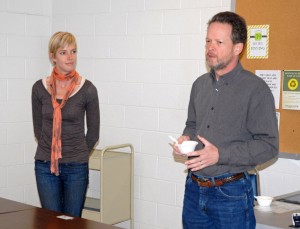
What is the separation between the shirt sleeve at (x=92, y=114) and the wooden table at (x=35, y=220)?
1.02 m

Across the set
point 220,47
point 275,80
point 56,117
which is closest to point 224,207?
point 220,47

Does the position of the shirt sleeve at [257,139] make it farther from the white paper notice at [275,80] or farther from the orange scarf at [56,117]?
the orange scarf at [56,117]

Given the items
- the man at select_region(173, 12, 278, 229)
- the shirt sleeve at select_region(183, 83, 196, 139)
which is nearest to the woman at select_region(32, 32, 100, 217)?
the shirt sleeve at select_region(183, 83, 196, 139)

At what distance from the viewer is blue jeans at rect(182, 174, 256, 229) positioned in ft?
9.10

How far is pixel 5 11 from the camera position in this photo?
503 cm

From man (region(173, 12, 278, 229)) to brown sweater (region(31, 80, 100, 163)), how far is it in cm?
115

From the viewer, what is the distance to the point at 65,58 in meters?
3.95

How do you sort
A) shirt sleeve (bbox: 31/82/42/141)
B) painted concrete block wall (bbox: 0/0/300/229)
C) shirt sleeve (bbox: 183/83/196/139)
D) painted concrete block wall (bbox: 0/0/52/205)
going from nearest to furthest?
shirt sleeve (bbox: 183/83/196/139) → shirt sleeve (bbox: 31/82/42/141) → painted concrete block wall (bbox: 0/0/300/229) → painted concrete block wall (bbox: 0/0/52/205)

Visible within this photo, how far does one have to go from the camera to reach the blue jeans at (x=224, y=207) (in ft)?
9.10

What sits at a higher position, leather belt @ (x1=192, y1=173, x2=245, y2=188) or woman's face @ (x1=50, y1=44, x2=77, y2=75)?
woman's face @ (x1=50, y1=44, x2=77, y2=75)

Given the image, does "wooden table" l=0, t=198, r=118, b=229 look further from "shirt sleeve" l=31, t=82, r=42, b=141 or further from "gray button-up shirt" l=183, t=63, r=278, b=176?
"shirt sleeve" l=31, t=82, r=42, b=141

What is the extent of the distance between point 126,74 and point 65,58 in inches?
40.4

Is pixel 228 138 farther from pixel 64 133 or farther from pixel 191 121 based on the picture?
pixel 64 133

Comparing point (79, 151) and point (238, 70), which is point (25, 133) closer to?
point (79, 151)
